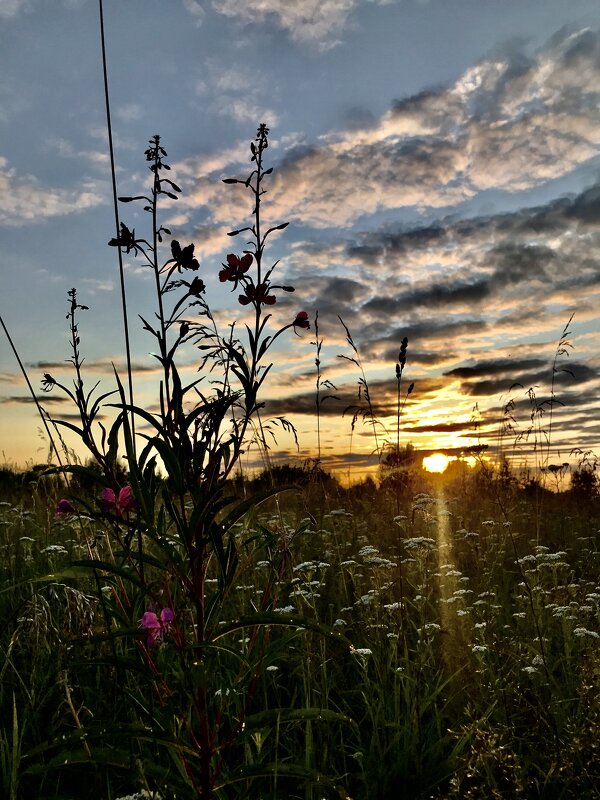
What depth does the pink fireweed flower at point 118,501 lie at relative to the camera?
2.22 m

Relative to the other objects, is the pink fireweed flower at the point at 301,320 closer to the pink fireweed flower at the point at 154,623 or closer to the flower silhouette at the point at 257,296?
the flower silhouette at the point at 257,296

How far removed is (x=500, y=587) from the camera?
18.2ft

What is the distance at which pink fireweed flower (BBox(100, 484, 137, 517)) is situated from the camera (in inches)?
87.4

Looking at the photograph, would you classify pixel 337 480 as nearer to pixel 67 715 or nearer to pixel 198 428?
pixel 67 715

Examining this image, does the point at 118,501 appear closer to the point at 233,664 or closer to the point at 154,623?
the point at 154,623

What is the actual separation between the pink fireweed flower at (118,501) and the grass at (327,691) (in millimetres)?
267

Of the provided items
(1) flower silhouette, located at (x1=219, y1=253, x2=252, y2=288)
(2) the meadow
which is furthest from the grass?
(1) flower silhouette, located at (x1=219, y1=253, x2=252, y2=288)

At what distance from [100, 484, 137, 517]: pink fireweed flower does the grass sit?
27 cm

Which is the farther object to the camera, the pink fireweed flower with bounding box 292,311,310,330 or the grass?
the pink fireweed flower with bounding box 292,311,310,330

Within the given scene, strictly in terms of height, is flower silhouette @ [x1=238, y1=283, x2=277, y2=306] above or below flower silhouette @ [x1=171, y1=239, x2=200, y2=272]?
below

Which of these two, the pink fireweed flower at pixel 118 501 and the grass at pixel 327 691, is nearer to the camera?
the pink fireweed flower at pixel 118 501

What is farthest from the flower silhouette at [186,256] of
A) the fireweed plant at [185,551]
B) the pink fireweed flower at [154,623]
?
the pink fireweed flower at [154,623]

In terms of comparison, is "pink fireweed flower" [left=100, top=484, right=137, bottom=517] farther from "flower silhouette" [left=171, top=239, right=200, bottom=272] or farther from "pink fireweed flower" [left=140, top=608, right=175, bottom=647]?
"flower silhouette" [left=171, top=239, right=200, bottom=272]

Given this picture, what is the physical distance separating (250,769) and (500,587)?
12.6 ft
